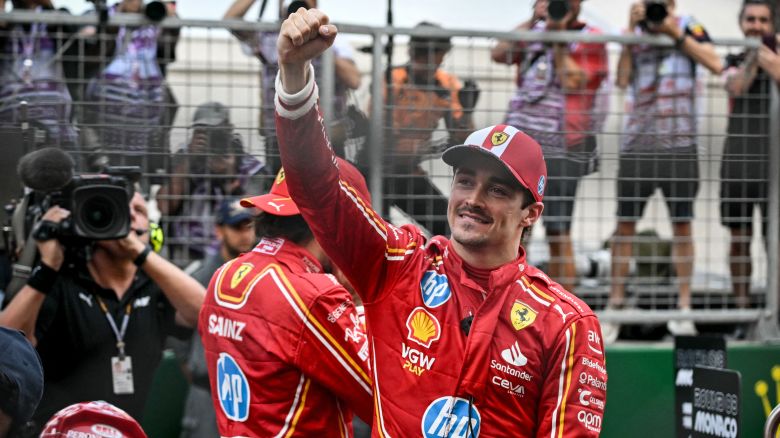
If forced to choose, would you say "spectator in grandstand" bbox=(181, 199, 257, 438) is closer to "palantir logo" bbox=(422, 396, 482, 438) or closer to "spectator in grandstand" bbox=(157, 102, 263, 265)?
"spectator in grandstand" bbox=(157, 102, 263, 265)

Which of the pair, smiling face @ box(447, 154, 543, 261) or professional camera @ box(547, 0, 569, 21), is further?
professional camera @ box(547, 0, 569, 21)

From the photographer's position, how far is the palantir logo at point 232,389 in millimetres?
4191

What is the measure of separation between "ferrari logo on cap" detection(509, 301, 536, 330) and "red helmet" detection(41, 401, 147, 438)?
139 centimetres

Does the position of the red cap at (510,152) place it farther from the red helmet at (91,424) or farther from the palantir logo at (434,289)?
the red helmet at (91,424)

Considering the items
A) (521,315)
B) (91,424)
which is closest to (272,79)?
(521,315)

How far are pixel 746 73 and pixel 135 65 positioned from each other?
3.39m

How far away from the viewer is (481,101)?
630 cm

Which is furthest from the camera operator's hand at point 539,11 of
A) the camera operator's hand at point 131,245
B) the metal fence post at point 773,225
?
the camera operator's hand at point 131,245

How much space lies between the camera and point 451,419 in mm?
3449

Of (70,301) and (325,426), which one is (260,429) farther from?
(70,301)

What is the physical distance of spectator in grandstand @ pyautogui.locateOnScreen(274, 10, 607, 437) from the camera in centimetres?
340

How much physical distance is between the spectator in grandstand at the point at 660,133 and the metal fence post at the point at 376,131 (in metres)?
1.35

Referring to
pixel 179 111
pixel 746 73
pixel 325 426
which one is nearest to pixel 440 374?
pixel 325 426

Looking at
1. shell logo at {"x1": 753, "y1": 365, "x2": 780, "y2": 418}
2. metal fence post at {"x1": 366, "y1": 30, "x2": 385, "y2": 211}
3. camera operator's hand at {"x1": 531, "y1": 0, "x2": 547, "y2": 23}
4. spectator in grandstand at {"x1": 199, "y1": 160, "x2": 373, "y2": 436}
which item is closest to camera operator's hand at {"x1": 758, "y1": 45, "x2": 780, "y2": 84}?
camera operator's hand at {"x1": 531, "y1": 0, "x2": 547, "y2": 23}
